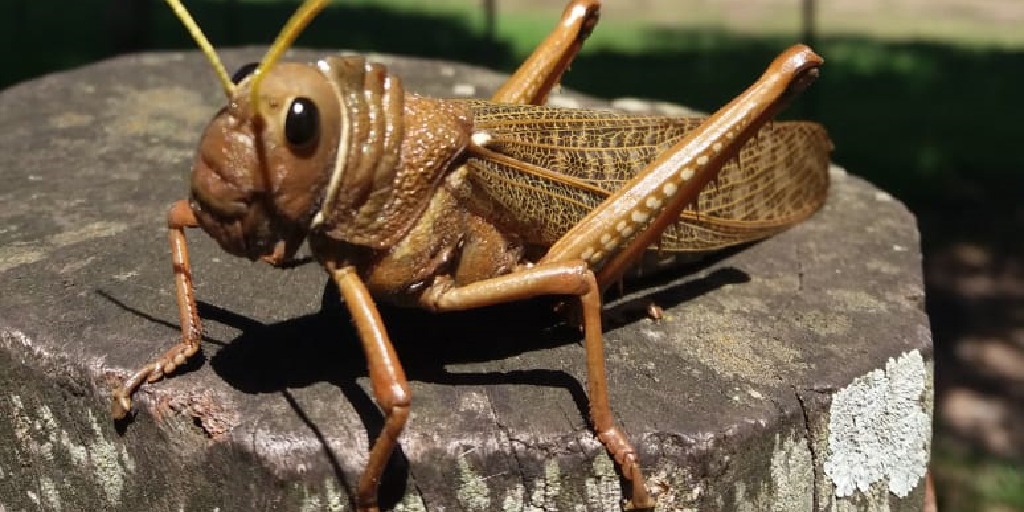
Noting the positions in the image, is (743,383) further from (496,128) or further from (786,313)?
(496,128)

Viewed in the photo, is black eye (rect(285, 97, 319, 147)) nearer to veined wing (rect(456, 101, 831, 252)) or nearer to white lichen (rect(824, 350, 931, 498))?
veined wing (rect(456, 101, 831, 252))

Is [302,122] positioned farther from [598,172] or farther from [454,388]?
[598,172]

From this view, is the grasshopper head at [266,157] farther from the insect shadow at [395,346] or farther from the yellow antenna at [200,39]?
the insect shadow at [395,346]

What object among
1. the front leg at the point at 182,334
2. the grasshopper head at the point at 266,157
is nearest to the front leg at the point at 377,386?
the grasshopper head at the point at 266,157

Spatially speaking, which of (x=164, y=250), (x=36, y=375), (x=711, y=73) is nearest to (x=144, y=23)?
(x=711, y=73)

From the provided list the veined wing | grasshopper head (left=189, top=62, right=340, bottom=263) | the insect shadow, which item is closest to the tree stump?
the insect shadow

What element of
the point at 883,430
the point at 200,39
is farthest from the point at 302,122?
the point at 883,430

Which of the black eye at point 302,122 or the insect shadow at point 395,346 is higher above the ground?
the black eye at point 302,122
